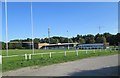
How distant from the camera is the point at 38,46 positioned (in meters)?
153

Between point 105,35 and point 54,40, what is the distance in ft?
115

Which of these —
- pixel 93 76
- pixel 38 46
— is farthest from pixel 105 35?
pixel 93 76

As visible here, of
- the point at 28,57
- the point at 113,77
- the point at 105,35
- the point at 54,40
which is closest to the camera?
the point at 113,77

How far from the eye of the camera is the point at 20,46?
151750 millimetres

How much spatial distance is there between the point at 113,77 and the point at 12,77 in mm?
4823

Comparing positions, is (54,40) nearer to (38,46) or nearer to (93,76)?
(38,46)

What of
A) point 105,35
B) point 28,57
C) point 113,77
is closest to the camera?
point 113,77

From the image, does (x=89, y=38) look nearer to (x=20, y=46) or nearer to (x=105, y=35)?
(x=105, y=35)

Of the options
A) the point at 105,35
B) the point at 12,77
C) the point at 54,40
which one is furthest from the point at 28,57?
the point at 54,40

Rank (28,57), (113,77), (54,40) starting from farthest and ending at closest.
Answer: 1. (54,40)
2. (28,57)
3. (113,77)

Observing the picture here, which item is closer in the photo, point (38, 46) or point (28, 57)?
point (28, 57)

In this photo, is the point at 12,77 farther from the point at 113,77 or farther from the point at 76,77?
the point at 113,77

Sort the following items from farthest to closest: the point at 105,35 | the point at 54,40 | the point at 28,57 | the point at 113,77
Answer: the point at 54,40 → the point at 105,35 → the point at 28,57 → the point at 113,77

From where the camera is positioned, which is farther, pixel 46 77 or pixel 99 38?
pixel 99 38
